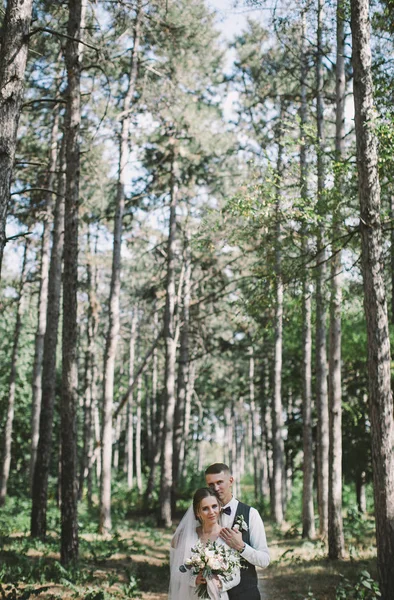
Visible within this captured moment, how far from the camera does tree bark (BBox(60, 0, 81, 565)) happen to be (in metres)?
9.24

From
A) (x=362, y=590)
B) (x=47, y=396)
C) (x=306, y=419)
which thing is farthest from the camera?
(x=306, y=419)

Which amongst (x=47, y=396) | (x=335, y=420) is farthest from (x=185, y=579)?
(x=47, y=396)

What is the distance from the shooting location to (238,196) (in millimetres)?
9445

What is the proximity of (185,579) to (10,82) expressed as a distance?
503cm

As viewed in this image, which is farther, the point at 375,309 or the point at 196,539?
the point at 375,309

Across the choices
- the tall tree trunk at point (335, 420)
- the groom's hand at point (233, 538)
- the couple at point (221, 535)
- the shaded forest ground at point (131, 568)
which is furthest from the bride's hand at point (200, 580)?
the tall tree trunk at point (335, 420)

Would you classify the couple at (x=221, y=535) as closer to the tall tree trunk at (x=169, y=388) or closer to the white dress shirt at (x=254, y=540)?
the white dress shirt at (x=254, y=540)

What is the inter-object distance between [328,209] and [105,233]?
15.4 meters

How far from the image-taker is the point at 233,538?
4.41 meters

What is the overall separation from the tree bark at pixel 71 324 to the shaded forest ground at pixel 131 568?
2.26 feet

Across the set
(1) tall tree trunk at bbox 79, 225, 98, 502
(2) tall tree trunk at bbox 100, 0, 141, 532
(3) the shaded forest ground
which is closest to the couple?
(3) the shaded forest ground

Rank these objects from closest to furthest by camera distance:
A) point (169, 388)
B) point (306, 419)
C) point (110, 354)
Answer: point (110, 354)
point (306, 419)
point (169, 388)

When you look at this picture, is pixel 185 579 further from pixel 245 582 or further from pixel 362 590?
pixel 362 590

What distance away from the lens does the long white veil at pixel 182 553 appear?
4492mm
